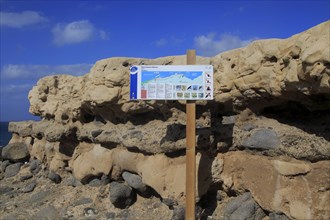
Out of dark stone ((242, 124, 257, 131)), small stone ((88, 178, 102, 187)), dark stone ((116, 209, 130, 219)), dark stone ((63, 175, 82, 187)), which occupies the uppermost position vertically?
dark stone ((242, 124, 257, 131))

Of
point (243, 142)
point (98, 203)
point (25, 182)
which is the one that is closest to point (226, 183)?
point (243, 142)

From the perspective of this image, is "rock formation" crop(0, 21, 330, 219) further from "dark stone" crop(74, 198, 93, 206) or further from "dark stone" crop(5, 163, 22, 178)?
"dark stone" crop(5, 163, 22, 178)

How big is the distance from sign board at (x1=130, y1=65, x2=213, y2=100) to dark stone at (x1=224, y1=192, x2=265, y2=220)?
150 cm

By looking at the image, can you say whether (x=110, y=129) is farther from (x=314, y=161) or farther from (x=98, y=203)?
(x=314, y=161)

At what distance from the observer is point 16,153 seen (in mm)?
10344

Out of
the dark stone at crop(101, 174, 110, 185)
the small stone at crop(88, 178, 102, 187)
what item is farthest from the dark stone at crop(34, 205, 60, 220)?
the dark stone at crop(101, 174, 110, 185)

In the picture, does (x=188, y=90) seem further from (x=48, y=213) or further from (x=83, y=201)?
(x=48, y=213)

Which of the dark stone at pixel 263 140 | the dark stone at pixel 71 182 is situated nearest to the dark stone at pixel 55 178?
the dark stone at pixel 71 182

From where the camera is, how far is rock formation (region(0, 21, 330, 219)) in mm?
4496

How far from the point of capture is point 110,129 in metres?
7.00

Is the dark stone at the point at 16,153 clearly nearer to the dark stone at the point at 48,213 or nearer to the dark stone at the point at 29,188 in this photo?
the dark stone at the point at 29,188

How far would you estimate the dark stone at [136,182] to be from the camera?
6.05 meters

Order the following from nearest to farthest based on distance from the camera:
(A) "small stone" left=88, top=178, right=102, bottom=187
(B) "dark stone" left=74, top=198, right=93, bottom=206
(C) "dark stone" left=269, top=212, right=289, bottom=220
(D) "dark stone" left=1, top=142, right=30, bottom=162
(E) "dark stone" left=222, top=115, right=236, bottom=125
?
(C) "dark stone" left=269, top=212, right=289, bottom=220 < (E) "dark stone" left=222, top=115, right=236, bottom=125 < (B) "dark stone" left=74, top=198, right=93, bottom=206 < (A) "small stone" left=88, top=178, right=102, bottom=187 < (D) "dark stone" left=1, top=142, right=30, bottom=162

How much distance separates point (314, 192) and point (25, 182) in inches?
258
